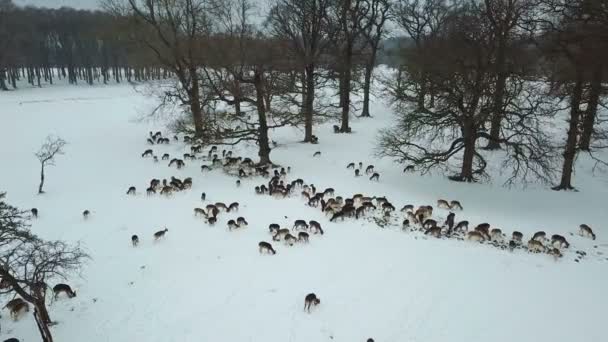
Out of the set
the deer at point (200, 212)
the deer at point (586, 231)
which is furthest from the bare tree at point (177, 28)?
the deer at point (586, 231)

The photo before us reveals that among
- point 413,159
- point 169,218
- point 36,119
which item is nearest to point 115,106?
point 36,119

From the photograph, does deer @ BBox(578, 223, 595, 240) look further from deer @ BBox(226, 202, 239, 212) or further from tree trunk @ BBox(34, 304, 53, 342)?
tree trunk @ BBox(34, 304, 53, 342)

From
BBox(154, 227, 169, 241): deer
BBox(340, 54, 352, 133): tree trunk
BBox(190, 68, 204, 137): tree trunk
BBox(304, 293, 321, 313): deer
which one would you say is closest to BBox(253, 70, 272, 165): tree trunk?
BBox(190, 68, 204, 137): tree trunk

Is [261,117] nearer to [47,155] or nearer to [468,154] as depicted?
[468,154]

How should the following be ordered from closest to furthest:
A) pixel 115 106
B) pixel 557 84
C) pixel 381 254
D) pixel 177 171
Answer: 1. pixel 381 254
2. pixel 557 84
3. pixel 177 171
4. pixel 115 106

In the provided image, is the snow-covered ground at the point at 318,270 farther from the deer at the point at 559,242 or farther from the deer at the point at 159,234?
the deer at the point at 559,242

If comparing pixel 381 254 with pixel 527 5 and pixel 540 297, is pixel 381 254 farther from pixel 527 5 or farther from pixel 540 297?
pixel 527 5
